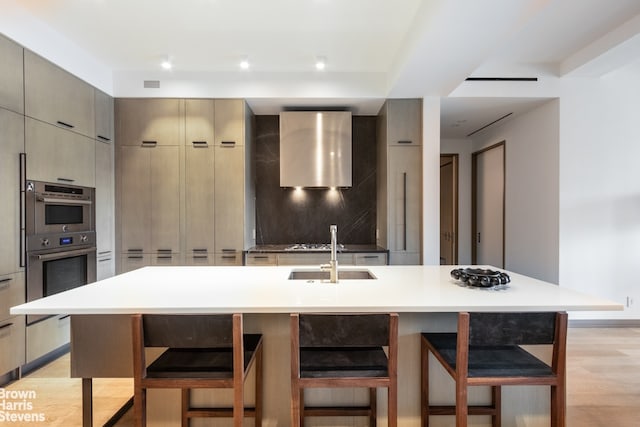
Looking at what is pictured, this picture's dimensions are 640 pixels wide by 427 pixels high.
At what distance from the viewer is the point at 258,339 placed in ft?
5.63

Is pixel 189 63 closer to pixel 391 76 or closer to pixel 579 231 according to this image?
pixel 391 76

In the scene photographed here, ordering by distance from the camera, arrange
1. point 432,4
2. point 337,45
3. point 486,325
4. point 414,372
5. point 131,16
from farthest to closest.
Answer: point 337,45
point 131,16
point 432,4
point 414,372
point 486,325

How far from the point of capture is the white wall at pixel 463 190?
580 centimetres

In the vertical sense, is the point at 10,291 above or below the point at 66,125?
below

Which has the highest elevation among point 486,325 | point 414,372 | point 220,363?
point 486,325

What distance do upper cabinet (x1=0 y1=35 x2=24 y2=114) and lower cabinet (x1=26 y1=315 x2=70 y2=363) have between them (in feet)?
5.65

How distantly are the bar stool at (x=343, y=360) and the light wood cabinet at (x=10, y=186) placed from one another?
246 centimetres

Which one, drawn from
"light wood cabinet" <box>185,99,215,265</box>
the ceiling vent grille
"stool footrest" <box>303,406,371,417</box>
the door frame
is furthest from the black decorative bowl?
the door frame

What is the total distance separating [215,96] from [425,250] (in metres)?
2.90

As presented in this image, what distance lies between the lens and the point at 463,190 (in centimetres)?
583

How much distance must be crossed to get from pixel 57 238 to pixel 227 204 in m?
1.54

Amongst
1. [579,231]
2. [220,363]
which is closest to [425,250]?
[579,231]

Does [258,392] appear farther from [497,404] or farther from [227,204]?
[227,204]

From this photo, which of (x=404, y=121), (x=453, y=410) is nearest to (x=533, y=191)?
(x=404, y=121)
